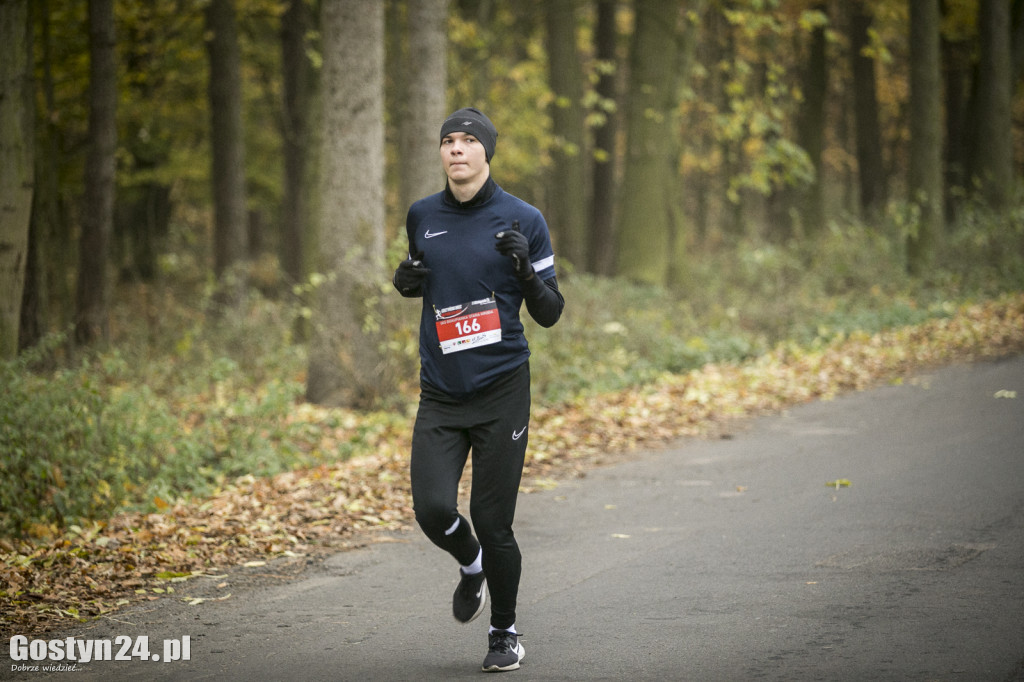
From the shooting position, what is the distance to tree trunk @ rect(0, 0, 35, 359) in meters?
8.56

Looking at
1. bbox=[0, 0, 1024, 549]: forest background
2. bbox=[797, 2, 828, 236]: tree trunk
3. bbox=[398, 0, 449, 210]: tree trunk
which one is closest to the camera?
bbox=[0, 0, 1024, 549]: forest background

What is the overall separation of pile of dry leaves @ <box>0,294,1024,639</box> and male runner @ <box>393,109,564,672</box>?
240cm

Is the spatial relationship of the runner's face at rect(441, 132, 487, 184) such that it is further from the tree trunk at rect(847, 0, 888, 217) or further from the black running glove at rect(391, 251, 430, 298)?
the tree trunk at rect(847, 0, 888, 217)

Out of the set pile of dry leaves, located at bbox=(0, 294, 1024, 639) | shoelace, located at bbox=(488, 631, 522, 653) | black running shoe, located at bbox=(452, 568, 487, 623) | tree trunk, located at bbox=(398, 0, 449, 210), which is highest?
tree trunk, located at bbox=(398, 0, 449, 210)

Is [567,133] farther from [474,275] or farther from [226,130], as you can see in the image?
[474,275]

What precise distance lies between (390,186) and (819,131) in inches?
519

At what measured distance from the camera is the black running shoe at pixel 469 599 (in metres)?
4.80

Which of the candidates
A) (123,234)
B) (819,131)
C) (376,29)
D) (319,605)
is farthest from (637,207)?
(123,234)

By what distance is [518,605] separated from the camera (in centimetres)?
552

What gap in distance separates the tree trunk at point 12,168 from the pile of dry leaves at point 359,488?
2440 mm

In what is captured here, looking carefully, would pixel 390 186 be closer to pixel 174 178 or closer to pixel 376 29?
pixel 174 178

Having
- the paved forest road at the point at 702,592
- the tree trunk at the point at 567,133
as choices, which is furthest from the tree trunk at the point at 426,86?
the tree trunk at the point at 567,133

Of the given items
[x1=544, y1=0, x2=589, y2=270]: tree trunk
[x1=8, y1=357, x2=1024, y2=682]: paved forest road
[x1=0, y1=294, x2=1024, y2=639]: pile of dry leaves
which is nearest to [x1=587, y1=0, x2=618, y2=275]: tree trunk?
[x1=544, y1=0, x2=589, y2=270]: tree trunk

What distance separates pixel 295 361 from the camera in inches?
573
